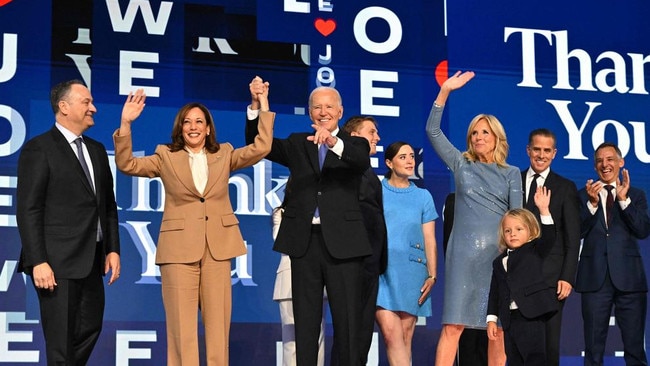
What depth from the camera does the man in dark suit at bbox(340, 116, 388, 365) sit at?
15.8ft

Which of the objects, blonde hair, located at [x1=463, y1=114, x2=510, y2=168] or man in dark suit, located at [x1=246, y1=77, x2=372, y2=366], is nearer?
man in dark suit, located at [x1=246, y1=77, x2=372, y2=366]

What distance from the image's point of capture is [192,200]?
4363 mm

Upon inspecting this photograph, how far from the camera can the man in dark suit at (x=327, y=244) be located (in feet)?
13.1

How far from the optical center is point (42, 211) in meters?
4.22

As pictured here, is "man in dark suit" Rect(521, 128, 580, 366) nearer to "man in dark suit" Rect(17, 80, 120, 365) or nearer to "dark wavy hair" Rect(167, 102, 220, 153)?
"dark wavy hair" Rect(167, 102, 220, 153)

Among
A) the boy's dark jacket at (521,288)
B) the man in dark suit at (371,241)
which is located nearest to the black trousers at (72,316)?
the man in dark suit at (371,241)

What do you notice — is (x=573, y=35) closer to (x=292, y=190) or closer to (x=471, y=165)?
(x=471, y=165)

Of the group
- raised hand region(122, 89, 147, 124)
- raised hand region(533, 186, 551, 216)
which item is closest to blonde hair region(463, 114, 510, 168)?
raised hand region(533, 186, 551, 216)

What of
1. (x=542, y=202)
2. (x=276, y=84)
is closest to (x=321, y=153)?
(x=542, y=202)

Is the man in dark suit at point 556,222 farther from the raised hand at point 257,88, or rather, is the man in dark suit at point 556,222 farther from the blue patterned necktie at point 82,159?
the blue patterned necktie at point 82,159

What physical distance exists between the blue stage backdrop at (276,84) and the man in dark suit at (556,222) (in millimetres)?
1613

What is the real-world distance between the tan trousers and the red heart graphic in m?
2.72

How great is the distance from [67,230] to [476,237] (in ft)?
6.56

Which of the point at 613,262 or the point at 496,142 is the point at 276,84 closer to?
the point at 496,142
